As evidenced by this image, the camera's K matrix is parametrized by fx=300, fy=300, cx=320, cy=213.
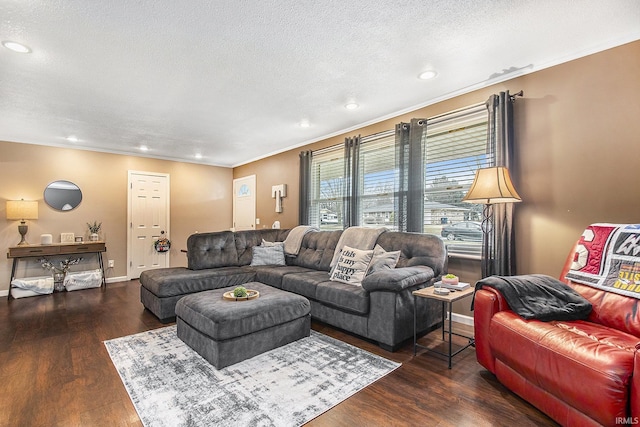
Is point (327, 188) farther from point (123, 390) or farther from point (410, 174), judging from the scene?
point (123, 390)

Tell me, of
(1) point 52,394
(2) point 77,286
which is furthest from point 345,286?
(2) point 77,286

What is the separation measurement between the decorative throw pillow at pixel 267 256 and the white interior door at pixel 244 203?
2.19m

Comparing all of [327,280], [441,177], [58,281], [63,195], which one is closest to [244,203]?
[63,195]

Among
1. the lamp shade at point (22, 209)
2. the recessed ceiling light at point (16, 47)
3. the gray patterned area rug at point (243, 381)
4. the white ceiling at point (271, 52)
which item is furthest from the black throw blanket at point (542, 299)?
the lamp shade at point (22, 209)

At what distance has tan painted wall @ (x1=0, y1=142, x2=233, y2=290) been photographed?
4836 mm

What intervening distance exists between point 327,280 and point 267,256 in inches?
56.6

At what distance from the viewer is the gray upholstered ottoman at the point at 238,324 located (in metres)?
2.28

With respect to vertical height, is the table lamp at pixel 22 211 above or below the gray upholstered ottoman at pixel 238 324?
above

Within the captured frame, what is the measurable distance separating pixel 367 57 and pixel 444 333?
2.69 meters

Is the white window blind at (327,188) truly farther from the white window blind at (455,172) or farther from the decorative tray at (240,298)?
the decorative tray at (240,298)

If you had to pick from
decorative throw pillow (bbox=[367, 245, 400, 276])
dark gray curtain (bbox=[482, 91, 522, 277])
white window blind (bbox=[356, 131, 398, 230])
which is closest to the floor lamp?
dark gray curtain (bbox=[482, 91, 522, 277])

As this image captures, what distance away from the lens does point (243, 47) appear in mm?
2414

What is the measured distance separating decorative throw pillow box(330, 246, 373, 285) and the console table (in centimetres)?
444

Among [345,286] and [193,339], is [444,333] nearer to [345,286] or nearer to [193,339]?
[345,286]
